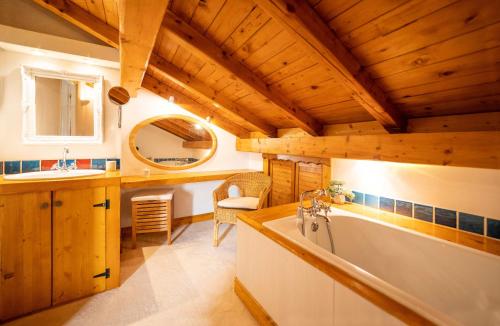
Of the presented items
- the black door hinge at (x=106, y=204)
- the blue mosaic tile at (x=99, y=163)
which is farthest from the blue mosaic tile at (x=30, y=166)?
the black door hinge at (x=106, y=204)

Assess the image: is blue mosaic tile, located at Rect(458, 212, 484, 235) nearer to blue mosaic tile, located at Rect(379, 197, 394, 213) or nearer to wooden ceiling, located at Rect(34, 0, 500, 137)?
blue mosaic tile, located at Rect(379, 197, 394, 213)

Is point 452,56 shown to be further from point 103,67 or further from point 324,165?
point 103,67

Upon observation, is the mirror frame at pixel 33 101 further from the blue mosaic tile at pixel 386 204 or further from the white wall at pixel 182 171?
the blue mosaic tile at pixel 386 204

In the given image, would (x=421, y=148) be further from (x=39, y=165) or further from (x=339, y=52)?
(x=39, y=165)

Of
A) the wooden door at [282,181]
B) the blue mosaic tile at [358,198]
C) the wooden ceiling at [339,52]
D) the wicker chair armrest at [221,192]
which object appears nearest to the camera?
A: the wooden ceiling at [339,52]

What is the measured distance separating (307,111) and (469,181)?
135 cm

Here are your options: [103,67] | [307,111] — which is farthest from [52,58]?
[307,111]

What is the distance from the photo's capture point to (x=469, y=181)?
1519 mm

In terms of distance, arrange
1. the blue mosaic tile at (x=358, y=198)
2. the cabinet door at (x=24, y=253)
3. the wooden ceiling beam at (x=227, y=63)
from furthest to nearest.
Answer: the blue mosaic tile at (x=358, y=198) < the wooden ceiling beam at (x=227, y=63) < the cabinet door at (x=24, y=253)

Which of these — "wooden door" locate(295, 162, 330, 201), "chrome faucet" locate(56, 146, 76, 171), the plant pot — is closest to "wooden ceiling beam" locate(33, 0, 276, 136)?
"wooden door" locate(295, 162, 330, 201)

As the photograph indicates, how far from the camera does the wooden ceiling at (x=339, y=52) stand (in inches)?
41.3

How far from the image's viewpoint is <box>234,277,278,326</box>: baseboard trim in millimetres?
1463

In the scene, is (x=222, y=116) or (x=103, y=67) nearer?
(x=103, y=67)

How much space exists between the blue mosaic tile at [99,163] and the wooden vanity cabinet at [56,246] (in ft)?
3.30
